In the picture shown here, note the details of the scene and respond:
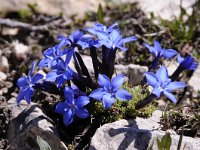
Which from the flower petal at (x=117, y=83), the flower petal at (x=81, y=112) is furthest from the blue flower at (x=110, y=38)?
the flower petal at (x=81, y=112)

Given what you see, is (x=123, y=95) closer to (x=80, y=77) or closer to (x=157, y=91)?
(x=157, y=91)

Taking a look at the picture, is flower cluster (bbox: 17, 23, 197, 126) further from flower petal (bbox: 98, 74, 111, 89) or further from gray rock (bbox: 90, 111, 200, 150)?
gray rock (bbox: 90, 111, 200, 150)

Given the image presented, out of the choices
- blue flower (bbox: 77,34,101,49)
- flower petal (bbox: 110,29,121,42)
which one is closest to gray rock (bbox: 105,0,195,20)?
flower petal (bbox: 110,29,121,42)

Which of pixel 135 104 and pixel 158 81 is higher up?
pixel 158 81

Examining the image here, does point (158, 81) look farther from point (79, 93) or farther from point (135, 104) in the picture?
point (79, 93)

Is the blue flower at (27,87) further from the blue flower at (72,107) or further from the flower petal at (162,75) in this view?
the flower petal at (162,75)

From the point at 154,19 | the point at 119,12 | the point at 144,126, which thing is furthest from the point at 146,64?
the point at 144,126
